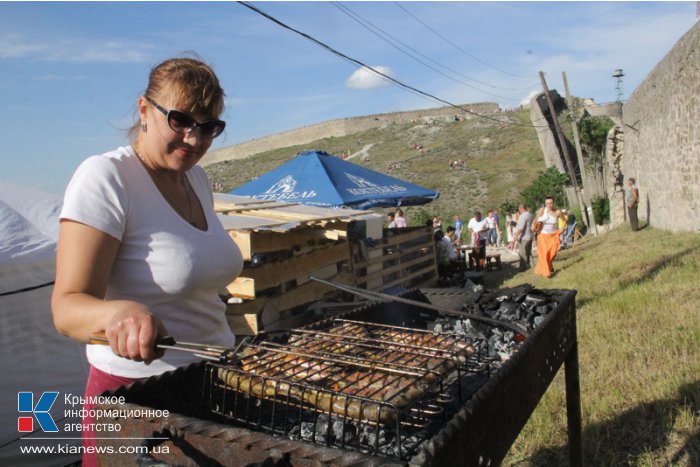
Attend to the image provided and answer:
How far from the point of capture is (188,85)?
1640 mm

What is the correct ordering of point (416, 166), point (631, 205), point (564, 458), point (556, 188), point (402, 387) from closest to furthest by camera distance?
point (402, 387) < point (564, 458) < point (631, 205) < point (556, 188) < point (416, 166)

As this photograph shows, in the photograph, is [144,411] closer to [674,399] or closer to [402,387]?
[402,387]

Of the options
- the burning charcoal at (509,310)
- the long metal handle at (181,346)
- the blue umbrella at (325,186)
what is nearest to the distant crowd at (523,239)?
the blue umbrella at (325,186)

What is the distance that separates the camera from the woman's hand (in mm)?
1221

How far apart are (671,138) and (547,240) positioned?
13.2 ft

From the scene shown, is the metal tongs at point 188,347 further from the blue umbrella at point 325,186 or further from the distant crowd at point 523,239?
the distant crowd at point 523,239

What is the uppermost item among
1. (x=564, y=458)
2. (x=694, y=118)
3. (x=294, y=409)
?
(x=694, y=118)

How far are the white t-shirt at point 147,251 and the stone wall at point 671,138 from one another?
10.9 m

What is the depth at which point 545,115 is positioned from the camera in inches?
1200

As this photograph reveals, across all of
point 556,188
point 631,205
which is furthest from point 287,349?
point 556,188

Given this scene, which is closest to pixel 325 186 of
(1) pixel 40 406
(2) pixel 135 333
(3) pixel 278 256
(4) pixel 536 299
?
(3) pixel 278 256

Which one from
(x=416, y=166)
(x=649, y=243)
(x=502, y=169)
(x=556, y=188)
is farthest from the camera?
(x=416, y=166)

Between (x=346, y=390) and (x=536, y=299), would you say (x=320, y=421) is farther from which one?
(x=536, y=299)

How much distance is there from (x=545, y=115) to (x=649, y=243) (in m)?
21.1
